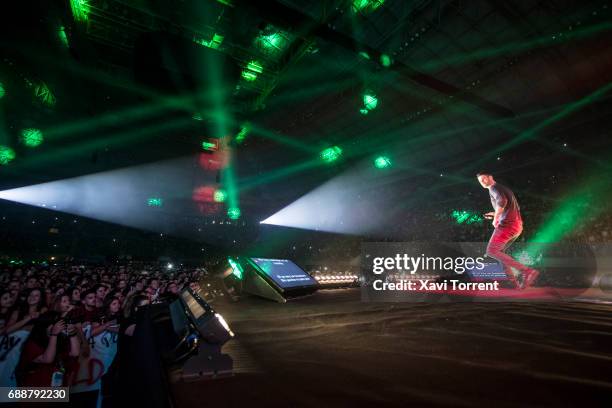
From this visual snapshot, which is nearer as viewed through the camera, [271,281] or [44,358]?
[44,358]

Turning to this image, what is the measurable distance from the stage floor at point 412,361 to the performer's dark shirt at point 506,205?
262cm

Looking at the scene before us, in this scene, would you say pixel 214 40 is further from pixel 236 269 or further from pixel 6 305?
pixel 6 305

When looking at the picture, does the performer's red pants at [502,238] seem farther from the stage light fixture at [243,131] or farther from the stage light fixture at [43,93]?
the stage light fixture at [43,93]

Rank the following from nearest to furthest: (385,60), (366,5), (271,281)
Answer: (271,281), (366,5), (385,60)

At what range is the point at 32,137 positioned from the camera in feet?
34.7

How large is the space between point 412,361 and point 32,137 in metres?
14.9

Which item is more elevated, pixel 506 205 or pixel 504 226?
pixel 506 205

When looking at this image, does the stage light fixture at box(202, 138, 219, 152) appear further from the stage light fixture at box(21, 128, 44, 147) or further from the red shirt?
the red shirt

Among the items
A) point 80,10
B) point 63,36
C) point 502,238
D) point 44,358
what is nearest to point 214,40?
point 80,10

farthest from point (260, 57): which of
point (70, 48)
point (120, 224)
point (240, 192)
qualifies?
point (120, 224)

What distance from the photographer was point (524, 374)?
1.27 m

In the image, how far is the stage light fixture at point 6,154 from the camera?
1057 cm

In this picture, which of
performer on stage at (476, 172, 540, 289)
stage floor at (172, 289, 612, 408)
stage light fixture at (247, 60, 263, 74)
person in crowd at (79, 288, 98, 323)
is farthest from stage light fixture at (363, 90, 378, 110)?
person in crowd at (79, 288, 98, 323)

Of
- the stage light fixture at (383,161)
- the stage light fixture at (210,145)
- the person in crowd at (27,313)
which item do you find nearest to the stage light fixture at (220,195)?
the stage light fixture at (210,145)
